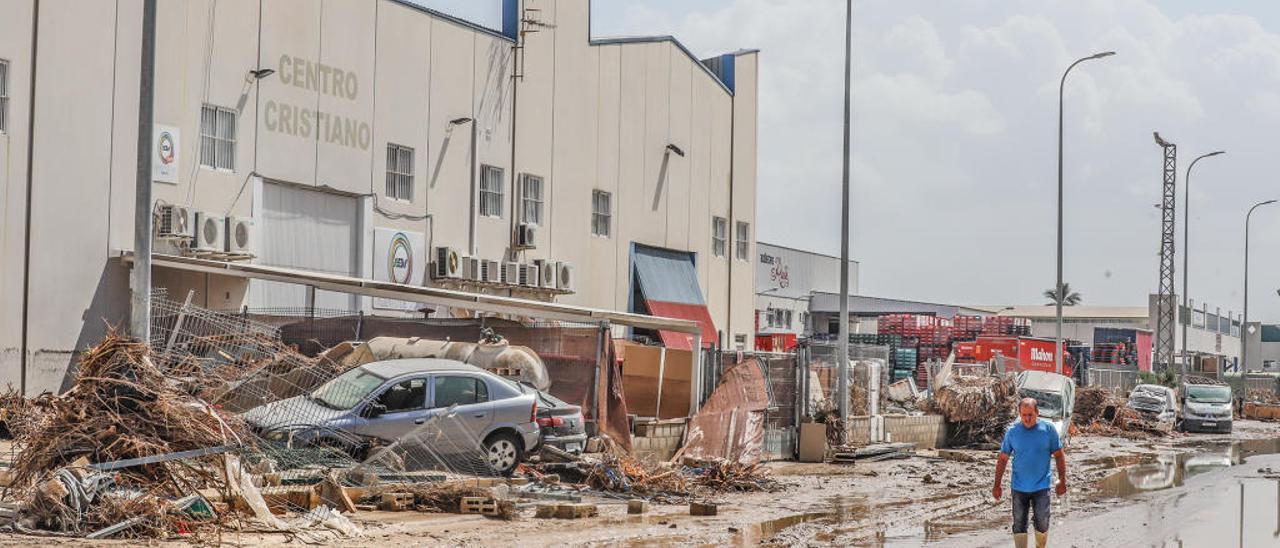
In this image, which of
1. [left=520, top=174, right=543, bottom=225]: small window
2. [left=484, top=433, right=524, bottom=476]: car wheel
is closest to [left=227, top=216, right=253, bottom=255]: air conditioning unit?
[left=484, top=433, right=524, bottom=476]: car wheel

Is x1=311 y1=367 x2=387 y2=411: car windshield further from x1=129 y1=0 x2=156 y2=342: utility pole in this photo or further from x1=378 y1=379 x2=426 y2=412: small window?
x1=129 y1=0 x2=156 y2=342: utility pole

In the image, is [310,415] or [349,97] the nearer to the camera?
[310,415]

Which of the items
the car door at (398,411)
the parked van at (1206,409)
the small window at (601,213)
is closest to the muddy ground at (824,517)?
the car door at (398,411)

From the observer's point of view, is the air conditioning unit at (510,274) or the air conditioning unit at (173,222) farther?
Answer: the air conditioning unit at (510,274)

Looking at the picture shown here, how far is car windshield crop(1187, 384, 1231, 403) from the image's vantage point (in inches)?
1918

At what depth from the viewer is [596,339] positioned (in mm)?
21688

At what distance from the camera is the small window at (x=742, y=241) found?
44344mm

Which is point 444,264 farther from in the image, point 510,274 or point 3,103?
point 3,103

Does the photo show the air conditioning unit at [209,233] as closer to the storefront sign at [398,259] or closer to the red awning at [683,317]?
the storefront sign at [398,259]

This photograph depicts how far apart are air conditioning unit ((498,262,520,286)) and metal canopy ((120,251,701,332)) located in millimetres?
4610

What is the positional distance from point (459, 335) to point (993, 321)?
49952mm

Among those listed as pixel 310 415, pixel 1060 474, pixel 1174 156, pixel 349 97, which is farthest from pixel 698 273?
pixel 1174 156

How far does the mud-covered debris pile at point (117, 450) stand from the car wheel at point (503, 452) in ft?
18.9

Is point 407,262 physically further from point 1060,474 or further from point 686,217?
point 1060,474
